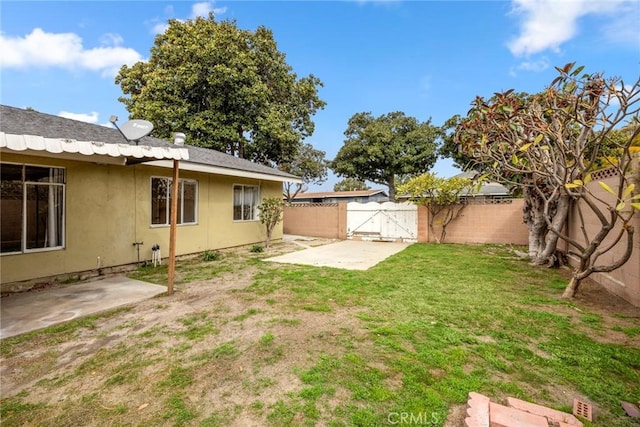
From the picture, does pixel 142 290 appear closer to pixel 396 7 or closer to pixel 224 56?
pixel 396 7

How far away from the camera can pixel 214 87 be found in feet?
51.4

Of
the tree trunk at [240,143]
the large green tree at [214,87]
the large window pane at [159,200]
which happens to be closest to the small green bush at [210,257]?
the large window pane at [159,200]

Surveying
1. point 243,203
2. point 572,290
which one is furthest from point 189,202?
point 572,290

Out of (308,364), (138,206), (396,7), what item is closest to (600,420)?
(308,364)

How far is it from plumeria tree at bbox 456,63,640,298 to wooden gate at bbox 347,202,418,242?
Answer: 17.0 ft

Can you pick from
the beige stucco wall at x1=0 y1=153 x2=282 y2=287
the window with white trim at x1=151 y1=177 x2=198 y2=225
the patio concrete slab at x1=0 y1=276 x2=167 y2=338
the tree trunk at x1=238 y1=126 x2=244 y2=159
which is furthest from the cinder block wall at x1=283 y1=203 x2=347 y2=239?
the patio concrete slab at x1=0 y1=276 x2=167 y2=338

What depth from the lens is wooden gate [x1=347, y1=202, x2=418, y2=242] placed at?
40.5 feet

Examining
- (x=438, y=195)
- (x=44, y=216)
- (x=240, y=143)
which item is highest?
(x=240, y=143)

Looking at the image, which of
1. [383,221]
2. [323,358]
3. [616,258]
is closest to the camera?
[323,358]

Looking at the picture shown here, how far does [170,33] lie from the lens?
1573 cm

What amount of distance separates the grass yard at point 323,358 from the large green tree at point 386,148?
1746 centimetres

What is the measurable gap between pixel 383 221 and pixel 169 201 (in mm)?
8293

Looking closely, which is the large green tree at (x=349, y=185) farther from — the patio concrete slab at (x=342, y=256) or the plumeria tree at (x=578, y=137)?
the plumeria tree at (x=578, y=137)

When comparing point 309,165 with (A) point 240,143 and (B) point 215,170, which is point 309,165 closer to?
(A) point 240,143
